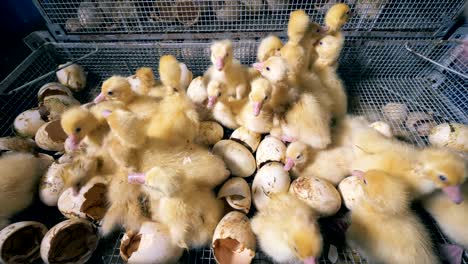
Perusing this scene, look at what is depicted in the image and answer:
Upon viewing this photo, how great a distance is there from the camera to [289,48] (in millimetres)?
1268

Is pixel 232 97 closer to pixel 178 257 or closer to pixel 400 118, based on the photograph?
pixel 178 257

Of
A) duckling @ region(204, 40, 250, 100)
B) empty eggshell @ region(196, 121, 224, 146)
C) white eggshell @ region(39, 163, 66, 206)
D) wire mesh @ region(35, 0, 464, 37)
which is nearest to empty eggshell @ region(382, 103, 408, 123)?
wire mesh @ region(35, 0, 464, 37)

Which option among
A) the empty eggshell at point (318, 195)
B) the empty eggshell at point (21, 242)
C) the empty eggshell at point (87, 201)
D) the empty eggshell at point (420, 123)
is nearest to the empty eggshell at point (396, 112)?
the empty eggshell at point (420, 123)

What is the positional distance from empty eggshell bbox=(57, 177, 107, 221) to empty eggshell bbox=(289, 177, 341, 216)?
0.79 metres

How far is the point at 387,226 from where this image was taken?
0.95 m

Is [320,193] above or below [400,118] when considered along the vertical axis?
above

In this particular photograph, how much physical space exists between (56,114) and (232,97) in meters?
0.91

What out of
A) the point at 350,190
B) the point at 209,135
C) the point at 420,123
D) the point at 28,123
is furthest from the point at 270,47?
the point at 28,123

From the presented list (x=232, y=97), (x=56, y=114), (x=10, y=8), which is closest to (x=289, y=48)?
(x=232, y=97)

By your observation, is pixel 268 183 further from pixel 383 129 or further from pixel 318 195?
pixel 383 129

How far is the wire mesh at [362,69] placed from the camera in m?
1.51

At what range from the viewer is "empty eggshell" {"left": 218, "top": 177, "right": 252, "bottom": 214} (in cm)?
108

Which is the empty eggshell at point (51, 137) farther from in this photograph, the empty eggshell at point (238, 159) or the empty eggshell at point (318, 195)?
the empty eggshell at point (318, 195)

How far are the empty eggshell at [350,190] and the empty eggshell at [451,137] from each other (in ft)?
1.81
